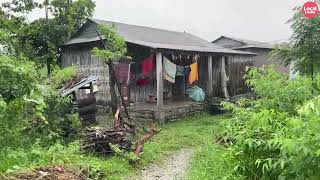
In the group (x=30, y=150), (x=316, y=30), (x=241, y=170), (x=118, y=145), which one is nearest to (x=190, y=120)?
(x=316, y=30)

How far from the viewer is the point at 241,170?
17.5 ft

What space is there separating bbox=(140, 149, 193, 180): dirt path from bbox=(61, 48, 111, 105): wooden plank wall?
7427 mm

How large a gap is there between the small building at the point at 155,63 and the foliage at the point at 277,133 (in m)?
6.24

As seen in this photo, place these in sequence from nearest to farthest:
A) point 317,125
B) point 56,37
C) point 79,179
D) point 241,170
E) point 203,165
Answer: point 317,125 < point 241,170 < point 79,179 < point 203,165 < point 56,37

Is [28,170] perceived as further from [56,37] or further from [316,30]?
[56,37]

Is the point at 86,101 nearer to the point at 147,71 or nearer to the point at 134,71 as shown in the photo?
the point at 147,71

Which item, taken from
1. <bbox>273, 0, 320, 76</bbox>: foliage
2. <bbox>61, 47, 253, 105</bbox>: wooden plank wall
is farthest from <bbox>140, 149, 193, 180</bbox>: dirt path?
<bbox>61, 47, 253, 105</bbox>: wooden plank wall

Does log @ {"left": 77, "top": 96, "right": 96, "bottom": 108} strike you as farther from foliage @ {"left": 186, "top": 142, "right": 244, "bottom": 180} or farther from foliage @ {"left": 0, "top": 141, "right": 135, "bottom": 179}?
foliage @ {"left": 186, "top": 142, "right": 244, "bottom": 180}

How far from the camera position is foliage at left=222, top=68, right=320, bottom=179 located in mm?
3654

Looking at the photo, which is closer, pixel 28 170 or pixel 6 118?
pixel 28 170

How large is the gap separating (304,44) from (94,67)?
8458 mm

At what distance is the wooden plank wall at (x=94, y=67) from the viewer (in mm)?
15727

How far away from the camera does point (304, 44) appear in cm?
1200

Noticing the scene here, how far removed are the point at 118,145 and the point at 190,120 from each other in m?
6.97
